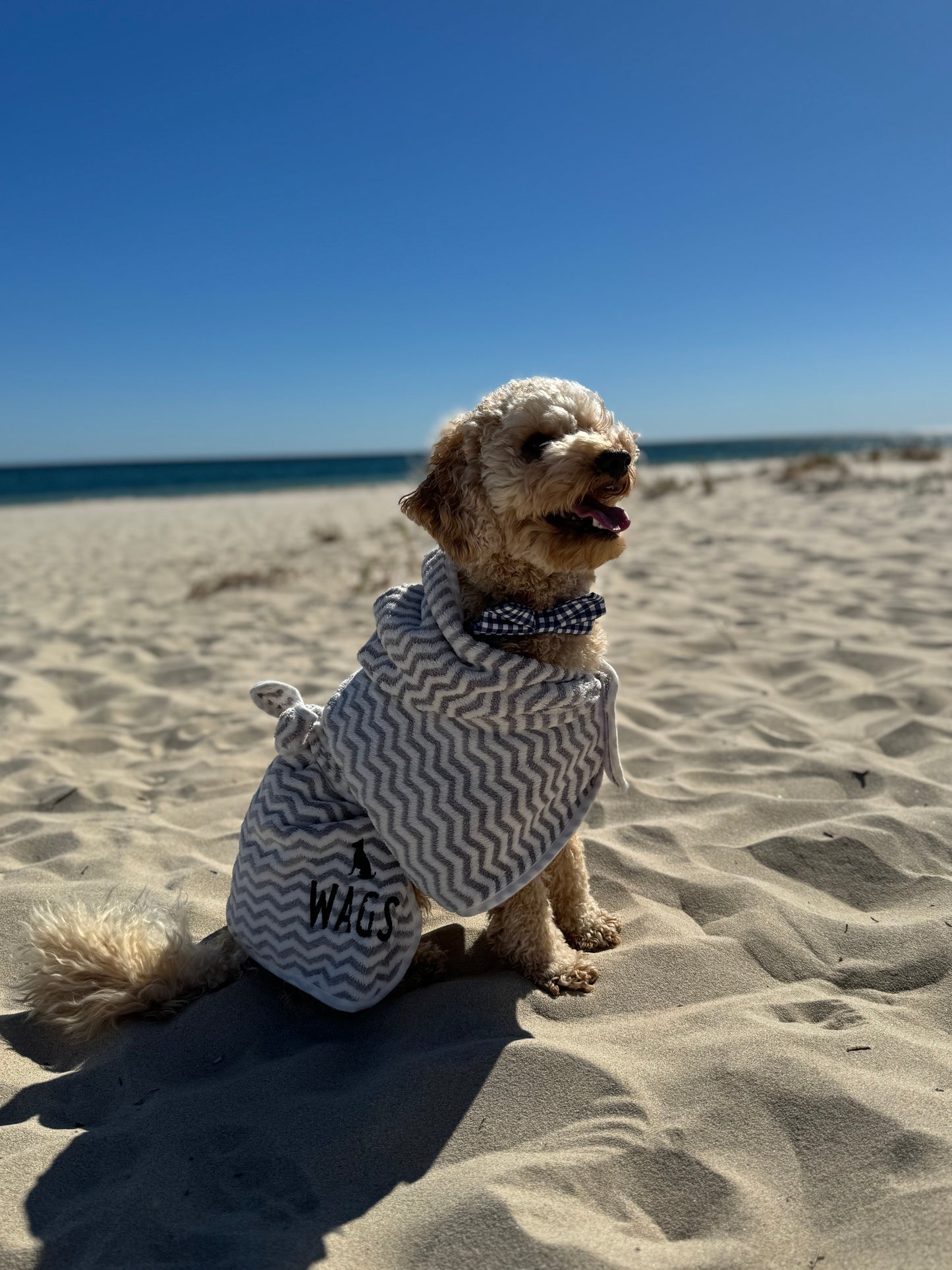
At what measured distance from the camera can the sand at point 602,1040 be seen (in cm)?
165

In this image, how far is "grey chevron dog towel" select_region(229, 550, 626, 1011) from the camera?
7.38 feet

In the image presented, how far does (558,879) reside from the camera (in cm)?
270

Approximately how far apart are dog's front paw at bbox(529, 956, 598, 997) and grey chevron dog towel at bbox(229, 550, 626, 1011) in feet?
0.97

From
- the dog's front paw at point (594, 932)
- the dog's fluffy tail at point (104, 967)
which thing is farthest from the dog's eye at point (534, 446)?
the dog's fluffy tail at point (104, 967)

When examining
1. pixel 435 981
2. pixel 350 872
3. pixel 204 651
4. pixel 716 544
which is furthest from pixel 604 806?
pixel 716 544

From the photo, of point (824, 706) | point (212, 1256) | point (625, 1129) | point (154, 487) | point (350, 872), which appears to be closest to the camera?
point (212, 1256)

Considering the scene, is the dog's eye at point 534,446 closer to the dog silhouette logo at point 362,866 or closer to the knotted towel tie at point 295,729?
the knotted towel tie at point 295,729

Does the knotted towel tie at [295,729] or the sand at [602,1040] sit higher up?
the knotted towel tie at [295,729]

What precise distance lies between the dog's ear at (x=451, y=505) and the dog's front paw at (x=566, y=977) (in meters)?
1.17

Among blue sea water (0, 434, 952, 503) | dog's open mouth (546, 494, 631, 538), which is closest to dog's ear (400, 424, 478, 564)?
dog's open mouth (546, 494, 631, 538)

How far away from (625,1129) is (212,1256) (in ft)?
2.76

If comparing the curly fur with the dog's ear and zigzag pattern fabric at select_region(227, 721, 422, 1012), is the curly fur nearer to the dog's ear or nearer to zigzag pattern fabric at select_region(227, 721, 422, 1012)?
the dog's ear

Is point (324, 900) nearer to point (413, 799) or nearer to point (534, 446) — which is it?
point (413, 799)

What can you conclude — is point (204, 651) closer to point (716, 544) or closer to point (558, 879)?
point (558, 879)
